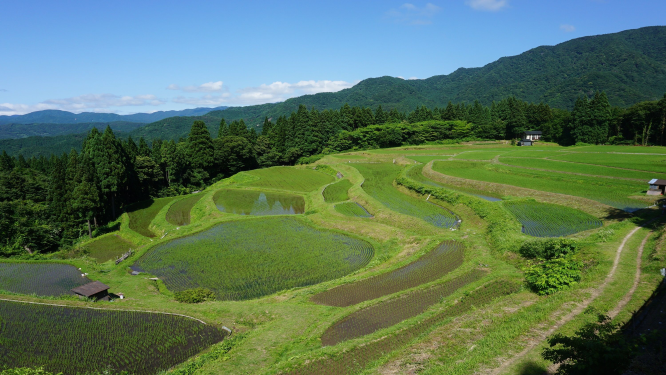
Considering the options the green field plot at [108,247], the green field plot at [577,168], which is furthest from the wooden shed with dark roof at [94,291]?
the green field plot at [577,168]

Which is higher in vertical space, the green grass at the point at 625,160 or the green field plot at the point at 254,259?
the green grass at the point at 625,160

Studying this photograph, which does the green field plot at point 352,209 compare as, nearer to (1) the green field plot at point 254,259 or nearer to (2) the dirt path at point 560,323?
(1) the green field plot at point 254,259

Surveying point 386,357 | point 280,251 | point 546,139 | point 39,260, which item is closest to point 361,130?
point 546,139

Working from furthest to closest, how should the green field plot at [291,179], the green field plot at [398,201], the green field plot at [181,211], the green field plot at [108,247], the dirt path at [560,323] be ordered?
1. the green field plot at [291,179]
2. the green field plot at [181,211]
3. the green field plot at [398,201]
4. the green field plot at [108,247]
5. the dirt path at [560,323]

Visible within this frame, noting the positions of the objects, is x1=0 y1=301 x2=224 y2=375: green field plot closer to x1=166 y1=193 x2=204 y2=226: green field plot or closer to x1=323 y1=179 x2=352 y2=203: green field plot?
x1=166 y1=193 x2=204 y2=226: green field plot

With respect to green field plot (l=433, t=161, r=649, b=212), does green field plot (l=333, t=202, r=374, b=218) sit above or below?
below

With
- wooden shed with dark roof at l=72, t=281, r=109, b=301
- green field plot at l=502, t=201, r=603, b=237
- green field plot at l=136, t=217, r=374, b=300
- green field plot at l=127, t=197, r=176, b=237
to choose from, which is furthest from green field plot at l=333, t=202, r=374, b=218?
wooden shed with dark roof at l=72, t=281, r=109, b=301

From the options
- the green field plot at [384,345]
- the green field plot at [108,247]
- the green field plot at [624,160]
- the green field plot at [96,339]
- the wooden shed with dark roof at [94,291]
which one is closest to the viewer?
the green field plot at [384,345]
